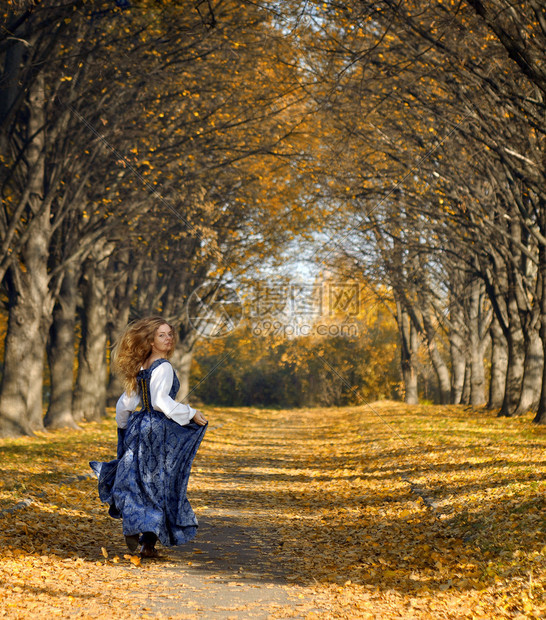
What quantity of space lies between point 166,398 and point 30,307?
11.7 metres

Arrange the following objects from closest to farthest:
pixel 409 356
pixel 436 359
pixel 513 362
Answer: pixel 513 362, pixel 436 359, pixel 409 356

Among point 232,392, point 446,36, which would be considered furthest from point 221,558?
point 232,392

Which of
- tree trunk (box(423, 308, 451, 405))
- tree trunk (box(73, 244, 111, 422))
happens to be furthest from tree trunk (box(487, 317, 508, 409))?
tree trunk (box(73, 244, 111, 422))

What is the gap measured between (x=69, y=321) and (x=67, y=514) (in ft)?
40.8

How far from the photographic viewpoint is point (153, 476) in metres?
6.33

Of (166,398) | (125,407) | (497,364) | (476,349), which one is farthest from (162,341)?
(476,349)

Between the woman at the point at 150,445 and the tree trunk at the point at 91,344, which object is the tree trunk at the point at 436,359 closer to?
the tree trunk at the point at 91,344

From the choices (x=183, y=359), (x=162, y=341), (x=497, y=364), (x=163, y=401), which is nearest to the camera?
(x=163, y=401)

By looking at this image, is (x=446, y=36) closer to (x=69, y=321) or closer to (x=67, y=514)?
(x=67, y=514)

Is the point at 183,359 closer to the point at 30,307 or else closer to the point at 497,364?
the point at 497,364

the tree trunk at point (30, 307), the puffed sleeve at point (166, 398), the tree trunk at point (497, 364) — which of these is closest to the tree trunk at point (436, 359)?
the tree trunk at point (497, 364)

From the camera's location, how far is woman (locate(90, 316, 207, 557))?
6.24 meters

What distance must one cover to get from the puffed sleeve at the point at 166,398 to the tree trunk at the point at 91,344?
16.3 metres

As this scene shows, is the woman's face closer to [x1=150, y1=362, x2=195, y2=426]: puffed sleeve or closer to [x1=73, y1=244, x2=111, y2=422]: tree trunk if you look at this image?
[x1=150, y1=362, x2=195, y2=426]: puffed sleeve
